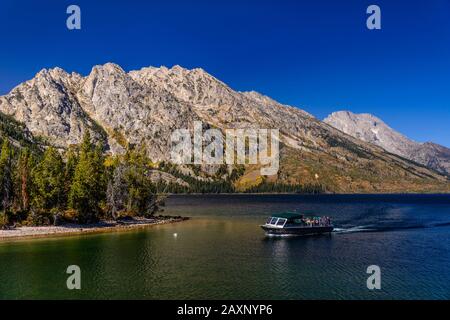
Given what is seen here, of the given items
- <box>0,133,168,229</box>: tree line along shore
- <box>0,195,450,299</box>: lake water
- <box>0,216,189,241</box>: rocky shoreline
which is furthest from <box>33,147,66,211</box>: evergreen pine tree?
<box>0,195,450,299</box>: lake water

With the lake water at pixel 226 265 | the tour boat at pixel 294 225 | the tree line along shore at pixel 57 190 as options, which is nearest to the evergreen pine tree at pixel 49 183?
the tree line along shore at pixel 57 190

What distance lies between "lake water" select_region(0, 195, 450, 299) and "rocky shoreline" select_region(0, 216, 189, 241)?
895 cm

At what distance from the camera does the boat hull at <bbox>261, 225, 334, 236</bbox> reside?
12681 centimetres

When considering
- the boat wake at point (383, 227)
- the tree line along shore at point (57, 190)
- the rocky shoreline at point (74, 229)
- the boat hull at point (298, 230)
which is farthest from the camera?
the boat wake at point (383, 227)

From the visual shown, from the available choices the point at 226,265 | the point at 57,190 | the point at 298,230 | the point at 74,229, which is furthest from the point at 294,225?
the point at 57,190

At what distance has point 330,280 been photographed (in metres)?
69.9

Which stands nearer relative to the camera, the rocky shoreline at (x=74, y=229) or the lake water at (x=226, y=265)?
the lake water at (x=226, y=265)

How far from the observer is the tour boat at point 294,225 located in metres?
127

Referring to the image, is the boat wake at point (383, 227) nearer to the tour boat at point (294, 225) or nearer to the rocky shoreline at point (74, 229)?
the tour boat at point (294, 225)

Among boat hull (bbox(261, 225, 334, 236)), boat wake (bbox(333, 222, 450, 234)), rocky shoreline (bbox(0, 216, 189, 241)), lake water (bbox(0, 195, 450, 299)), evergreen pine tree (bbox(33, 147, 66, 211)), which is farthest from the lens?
boat wake (bbox(333, 222, 450, 234))

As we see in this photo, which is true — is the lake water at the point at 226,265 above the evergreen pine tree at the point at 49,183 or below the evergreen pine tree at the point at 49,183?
below

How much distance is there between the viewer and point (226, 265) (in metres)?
81.7

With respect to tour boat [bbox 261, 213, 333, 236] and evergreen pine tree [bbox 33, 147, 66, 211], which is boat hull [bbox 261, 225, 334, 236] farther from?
evergreen pine tree [bbox 33, 147, 66, 211]
